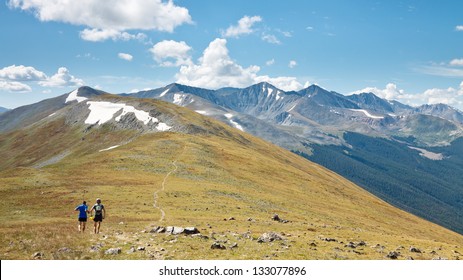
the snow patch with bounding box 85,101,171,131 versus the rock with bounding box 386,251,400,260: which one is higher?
the snow patch with bounding box 85,101,171,131

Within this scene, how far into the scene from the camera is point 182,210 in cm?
4744

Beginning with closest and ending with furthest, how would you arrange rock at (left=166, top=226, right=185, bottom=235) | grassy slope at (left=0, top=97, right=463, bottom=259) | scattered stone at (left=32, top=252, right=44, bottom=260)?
scattered stone at (left=32, top=252, right=44, bottom=260), grassy slope at (left=0, top=97, right=463, bottom=259), rock at (left=166, top=226, right=185, bottom=235)

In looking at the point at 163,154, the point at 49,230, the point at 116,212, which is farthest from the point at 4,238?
the point at 163,154

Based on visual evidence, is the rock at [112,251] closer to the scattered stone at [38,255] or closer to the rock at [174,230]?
the scattered stone at [38,255]

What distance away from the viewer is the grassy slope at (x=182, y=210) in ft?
86.6

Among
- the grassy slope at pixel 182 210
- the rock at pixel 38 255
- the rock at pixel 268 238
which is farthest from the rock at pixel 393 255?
the rock at pixel 38 255

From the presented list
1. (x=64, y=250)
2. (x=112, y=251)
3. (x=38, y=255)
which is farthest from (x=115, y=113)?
(x=38, y=255)

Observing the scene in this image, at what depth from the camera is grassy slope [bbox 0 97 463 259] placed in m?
26.4

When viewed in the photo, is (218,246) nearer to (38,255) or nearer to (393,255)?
(38,255)

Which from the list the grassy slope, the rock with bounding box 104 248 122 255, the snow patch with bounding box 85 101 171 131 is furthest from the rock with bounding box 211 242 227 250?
the snow patch with bounding box 85 101 171 131

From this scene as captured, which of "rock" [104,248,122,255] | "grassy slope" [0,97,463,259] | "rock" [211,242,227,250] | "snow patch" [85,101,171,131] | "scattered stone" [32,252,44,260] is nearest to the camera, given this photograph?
"scattered stone" [32,252,44,260]

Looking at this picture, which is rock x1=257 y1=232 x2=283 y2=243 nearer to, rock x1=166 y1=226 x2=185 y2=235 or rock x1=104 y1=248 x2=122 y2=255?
rock x1=166 y1=226 x2=185 y2=235

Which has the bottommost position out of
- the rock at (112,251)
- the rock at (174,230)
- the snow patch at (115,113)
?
the rock at (174,230)

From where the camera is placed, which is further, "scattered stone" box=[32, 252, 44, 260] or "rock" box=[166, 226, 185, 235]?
"rock" box=[166, 226, 185, 235]
